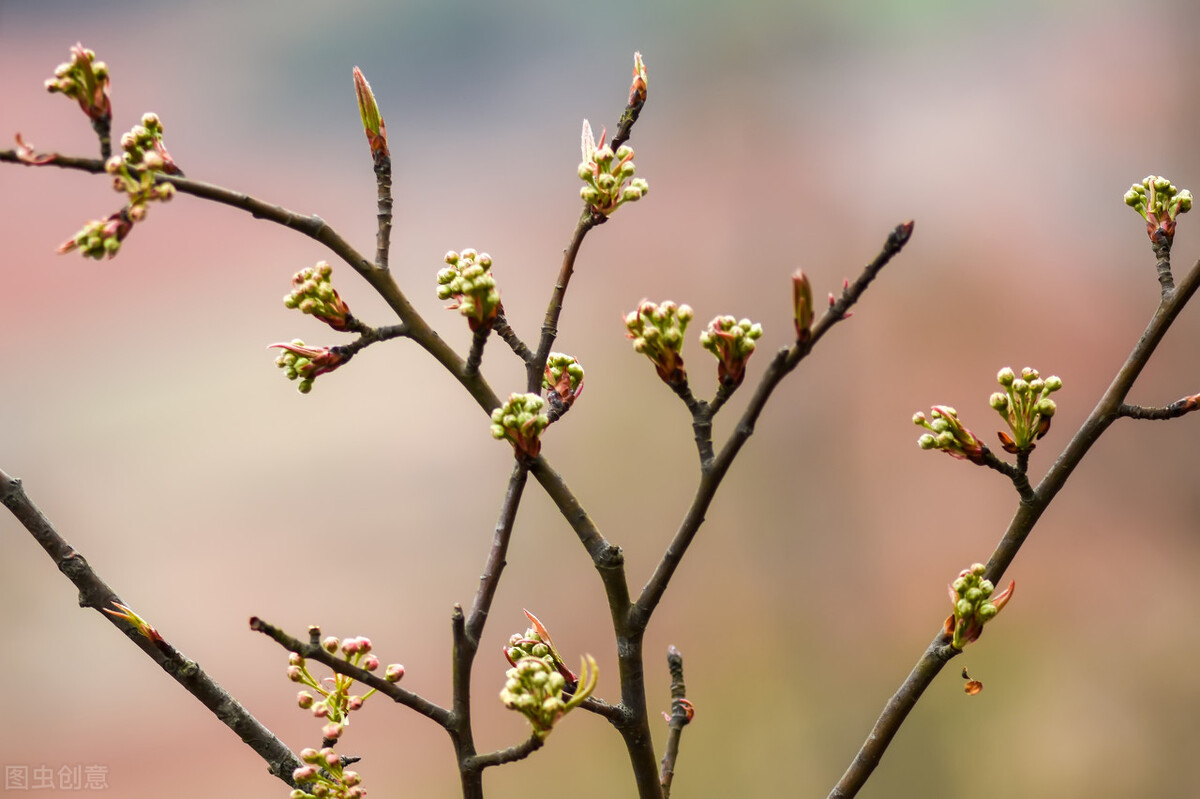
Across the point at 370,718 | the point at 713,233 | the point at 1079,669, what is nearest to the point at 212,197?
the point at 370,718

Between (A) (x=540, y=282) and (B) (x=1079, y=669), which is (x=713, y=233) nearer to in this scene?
(A) (x=540, y=282)

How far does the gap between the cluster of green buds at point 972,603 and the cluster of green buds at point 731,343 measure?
161 mm

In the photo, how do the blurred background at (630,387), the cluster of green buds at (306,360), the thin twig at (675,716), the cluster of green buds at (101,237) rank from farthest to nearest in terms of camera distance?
the blurred background at (630,387)
the thin twig at (675,716)
the cluster of green buds at (306,360)
the cluster of green buds at (101,237)

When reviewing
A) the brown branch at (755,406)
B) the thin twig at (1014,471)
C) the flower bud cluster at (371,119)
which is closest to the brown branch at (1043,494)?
the thin twig at (1014,471)

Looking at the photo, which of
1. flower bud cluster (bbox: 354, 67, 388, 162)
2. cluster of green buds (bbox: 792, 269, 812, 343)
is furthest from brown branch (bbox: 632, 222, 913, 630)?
flower bud cluster (bbox: 354, 67, 388, 162)

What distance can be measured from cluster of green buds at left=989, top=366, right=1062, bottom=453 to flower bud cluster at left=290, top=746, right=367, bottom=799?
1.19 ft

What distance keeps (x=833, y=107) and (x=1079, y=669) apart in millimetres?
1012

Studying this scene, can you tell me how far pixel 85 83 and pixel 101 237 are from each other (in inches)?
2.8

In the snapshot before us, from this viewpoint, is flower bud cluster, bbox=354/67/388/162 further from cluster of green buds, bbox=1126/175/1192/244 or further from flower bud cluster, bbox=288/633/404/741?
cluster of green buds, bbox=1126/175/1192/244

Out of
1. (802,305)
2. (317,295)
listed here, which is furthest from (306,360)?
(802,305)

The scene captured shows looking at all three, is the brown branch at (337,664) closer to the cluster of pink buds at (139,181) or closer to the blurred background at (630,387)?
the cluster of pink buds at (139,181)

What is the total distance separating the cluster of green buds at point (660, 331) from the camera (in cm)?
41

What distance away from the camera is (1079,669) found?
1493 mm

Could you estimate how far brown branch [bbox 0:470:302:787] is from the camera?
1.69ft
